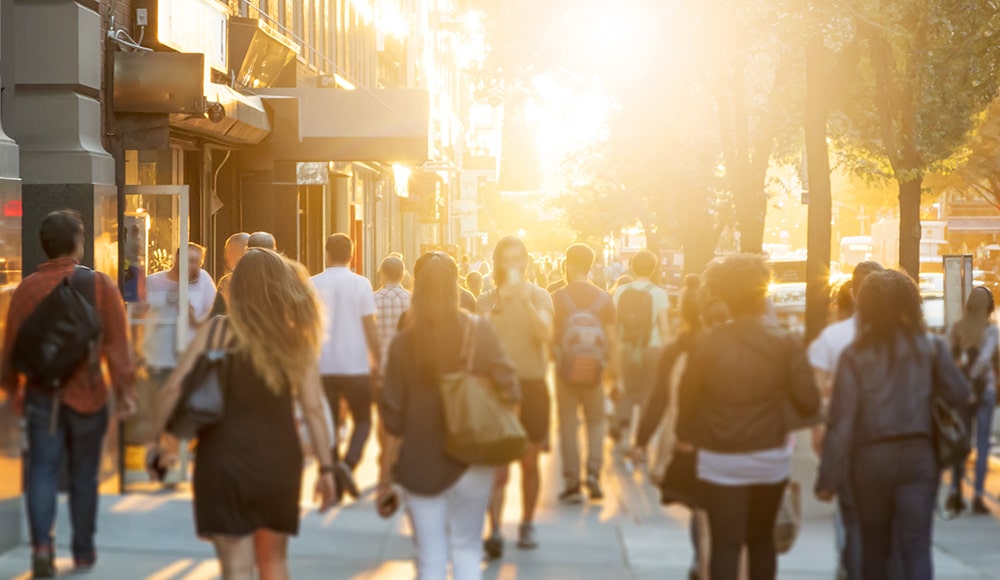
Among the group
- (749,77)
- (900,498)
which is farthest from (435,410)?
(749,77)

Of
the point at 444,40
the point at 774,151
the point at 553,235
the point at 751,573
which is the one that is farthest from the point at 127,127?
the point at 553,235

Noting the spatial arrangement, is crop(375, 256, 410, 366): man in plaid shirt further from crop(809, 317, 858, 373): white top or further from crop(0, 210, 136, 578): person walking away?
crop(809, 317, 858, 373): white top

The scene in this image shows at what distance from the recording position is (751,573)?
20.5 feet

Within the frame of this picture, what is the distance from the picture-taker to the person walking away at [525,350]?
20.7 ft

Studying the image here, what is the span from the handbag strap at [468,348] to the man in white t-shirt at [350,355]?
20.1 inches

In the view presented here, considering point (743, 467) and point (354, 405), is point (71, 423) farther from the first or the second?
point (743, 467)

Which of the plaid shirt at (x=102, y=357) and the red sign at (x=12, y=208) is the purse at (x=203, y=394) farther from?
the red sign at (x=12, y=208)

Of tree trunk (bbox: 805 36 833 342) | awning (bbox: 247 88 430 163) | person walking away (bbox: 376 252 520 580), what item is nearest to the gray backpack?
person walking away (bbox: 376 252 520 580)

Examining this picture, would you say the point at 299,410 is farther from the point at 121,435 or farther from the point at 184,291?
the point at 184,291

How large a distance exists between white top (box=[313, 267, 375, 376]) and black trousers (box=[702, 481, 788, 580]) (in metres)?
1.51

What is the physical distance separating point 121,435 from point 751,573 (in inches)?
102

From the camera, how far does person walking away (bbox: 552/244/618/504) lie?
20.7ft

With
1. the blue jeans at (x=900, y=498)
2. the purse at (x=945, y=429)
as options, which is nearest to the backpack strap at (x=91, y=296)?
the blue jeans at (x=900, y=498)

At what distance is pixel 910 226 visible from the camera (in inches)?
866
